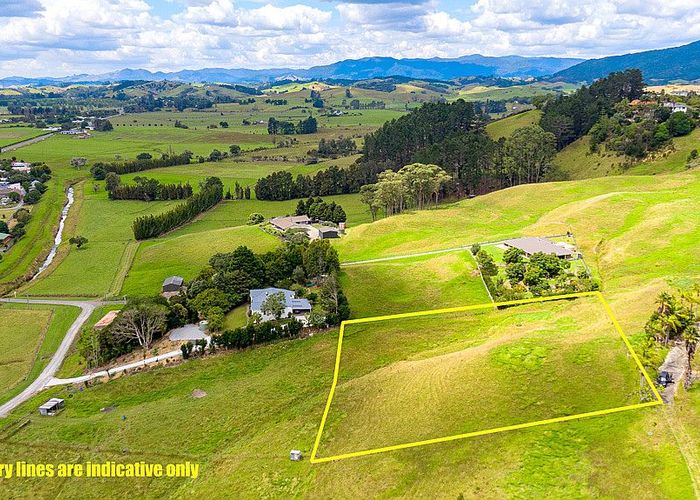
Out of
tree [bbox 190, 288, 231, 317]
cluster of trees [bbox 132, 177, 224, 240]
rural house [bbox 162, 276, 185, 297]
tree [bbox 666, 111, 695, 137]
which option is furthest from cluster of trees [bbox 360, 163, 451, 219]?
tree [bbox 666, 111, 695, 137]

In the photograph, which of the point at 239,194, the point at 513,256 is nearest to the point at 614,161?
the point at 513,256

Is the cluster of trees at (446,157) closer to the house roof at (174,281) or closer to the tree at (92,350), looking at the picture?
the house roof at (174,281)

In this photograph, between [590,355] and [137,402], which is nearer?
[590,355]

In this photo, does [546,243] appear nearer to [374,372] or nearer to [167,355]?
[374,372]

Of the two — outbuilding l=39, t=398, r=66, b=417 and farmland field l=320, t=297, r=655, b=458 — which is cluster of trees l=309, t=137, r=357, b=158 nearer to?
farmland field l=320, t=297, r=655, b=458

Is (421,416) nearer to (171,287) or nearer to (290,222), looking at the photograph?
(171,287)

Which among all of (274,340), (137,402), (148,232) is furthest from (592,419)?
(148,232)

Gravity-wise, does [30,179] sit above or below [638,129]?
below

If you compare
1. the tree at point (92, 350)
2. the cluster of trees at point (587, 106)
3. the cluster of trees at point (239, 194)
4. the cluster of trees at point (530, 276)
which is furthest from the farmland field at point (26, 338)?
the cluster of trees at point (587, 106)
